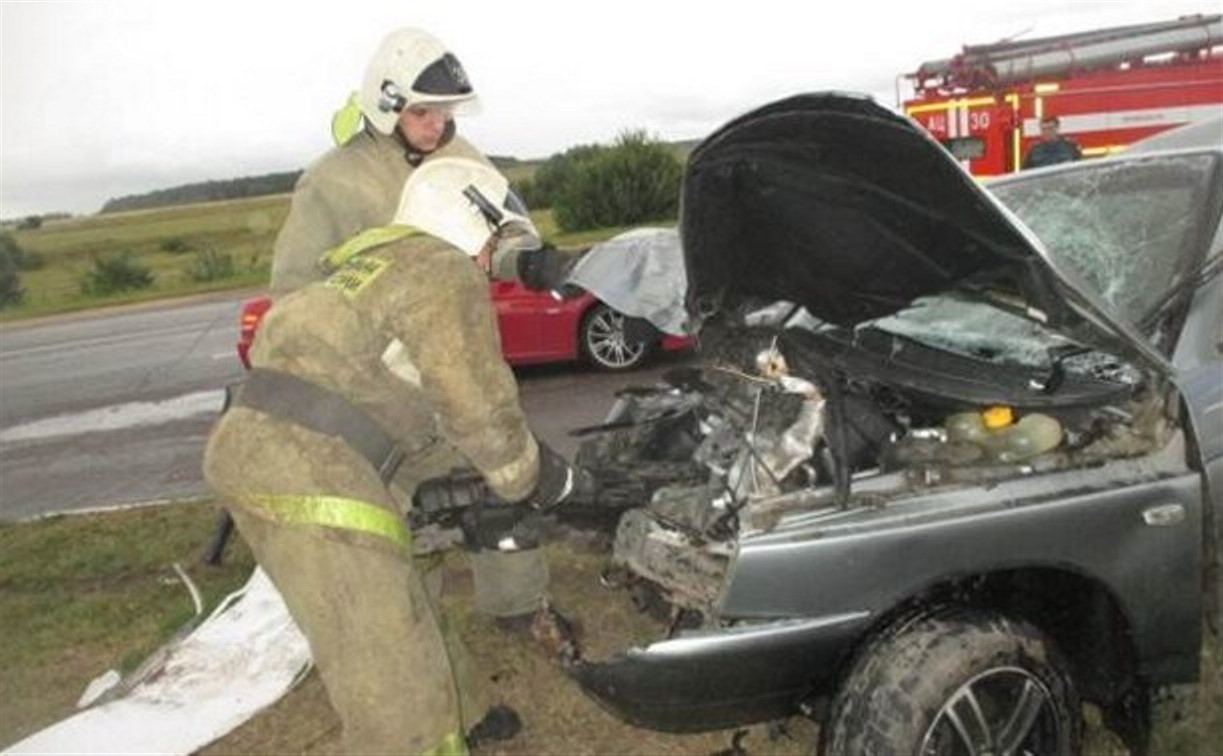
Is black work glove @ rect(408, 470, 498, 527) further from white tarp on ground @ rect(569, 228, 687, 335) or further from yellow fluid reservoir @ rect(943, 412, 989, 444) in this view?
yellow fluid reservoir @ rect(943, 412, 989, 444)

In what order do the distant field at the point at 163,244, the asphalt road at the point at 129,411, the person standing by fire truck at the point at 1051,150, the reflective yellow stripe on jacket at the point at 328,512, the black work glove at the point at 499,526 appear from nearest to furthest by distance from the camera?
1. the reflective yellow stripe on jacket at the point at 328,512
2. the black work glove at the point at 499,526
3. the asphalt road at the point at 129,411
4. the person standing by fire truck at the point at 1051,150
5. the distant field at the point at 163,244

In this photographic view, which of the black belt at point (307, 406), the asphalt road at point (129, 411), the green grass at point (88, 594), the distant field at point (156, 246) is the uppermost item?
the black belt at point (307, 406)

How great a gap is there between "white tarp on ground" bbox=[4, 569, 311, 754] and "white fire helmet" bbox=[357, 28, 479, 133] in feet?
5.28

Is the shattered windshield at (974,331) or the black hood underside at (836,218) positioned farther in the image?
the shattered windshield at (974,331)

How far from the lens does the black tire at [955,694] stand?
8.51ft

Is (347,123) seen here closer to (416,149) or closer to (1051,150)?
(416,149)

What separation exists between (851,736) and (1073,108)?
11.8 metres

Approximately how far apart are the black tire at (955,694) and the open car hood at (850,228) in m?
0.72

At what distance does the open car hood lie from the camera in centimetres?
255

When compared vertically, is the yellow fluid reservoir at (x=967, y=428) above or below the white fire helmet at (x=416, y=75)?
below

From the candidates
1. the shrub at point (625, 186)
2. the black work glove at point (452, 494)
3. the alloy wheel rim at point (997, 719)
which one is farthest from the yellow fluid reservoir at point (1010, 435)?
the shrub at point (625, 186)

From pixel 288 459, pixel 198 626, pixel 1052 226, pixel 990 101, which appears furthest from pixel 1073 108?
pixel 288 459

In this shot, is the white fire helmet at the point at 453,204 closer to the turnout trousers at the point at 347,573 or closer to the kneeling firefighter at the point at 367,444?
the kneeling firefighter at the point at 367,444

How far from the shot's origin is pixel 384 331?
271cm
